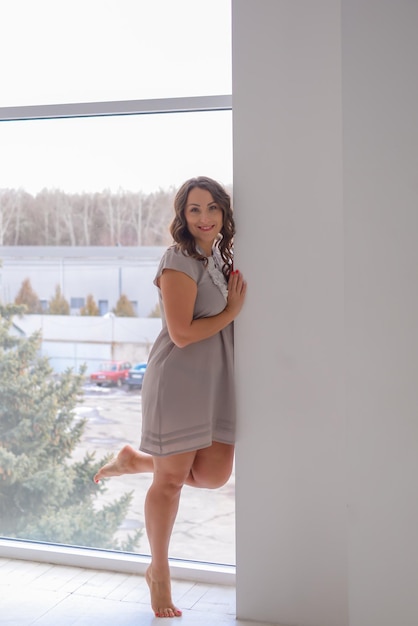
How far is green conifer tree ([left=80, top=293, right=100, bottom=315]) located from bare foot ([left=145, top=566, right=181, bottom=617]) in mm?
1124

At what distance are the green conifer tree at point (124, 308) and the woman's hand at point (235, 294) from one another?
2.11ft

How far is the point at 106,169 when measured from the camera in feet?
10.7

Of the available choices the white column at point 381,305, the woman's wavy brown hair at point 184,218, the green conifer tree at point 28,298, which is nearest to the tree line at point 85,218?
the green conifer tree at point 28,298

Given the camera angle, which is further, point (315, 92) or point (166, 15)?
point (166, 15)

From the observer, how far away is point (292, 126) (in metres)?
2.69

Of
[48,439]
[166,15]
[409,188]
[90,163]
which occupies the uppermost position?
[166,15]

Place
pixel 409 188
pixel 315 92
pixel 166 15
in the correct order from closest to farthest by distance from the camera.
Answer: pixel 409 188 < pixel 315 92 < pixel 166 15

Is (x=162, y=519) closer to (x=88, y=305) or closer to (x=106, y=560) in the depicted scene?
(x=106, y=560)

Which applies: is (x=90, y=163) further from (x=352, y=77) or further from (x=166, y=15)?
(x=352, y=77)

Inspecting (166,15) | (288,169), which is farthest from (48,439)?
(166,15)

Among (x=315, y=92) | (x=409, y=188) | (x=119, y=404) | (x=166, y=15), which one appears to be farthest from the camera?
(x=119, y=404)

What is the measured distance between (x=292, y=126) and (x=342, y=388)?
37.7 inches

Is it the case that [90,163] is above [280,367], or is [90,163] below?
above

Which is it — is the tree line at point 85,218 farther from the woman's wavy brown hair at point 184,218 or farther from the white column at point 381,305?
the white column at point 381,305
